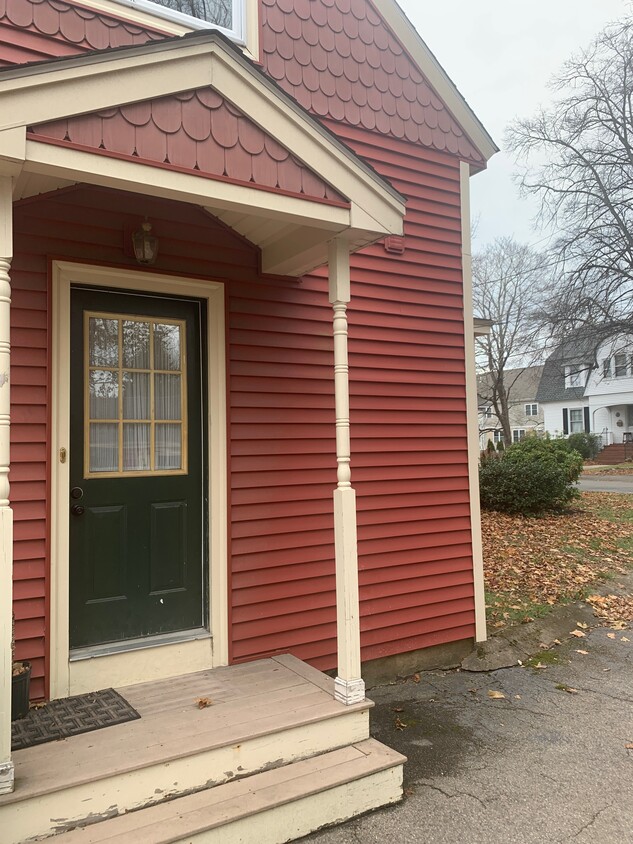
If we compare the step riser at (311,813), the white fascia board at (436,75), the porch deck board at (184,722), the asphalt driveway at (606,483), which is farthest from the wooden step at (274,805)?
the asphalt driveway at (606,483)

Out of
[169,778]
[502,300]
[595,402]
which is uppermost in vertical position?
[502,300]

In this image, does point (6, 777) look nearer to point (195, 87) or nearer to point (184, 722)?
point (184, 722)

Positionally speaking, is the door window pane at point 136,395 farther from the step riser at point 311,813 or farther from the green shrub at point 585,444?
the green shrub at point 585,444

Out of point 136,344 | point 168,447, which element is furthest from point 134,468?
point 136,344

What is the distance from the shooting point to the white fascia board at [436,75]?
4.58 meters

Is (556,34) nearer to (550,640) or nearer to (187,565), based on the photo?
(550,640)

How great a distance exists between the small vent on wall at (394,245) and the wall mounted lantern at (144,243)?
1.85 m

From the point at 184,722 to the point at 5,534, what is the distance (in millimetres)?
1246

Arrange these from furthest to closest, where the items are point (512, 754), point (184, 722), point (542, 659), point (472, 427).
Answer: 1. point (472, 427)
2. point (542, 659)
3. point (512, 754)
4. point (184, 722)

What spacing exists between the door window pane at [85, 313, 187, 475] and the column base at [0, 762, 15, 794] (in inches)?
59.5

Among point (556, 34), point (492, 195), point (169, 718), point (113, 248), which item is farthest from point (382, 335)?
point (492, 195)

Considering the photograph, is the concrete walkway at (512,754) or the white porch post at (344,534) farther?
the white porch post at (344,534)

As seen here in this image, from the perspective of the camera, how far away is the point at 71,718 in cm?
282

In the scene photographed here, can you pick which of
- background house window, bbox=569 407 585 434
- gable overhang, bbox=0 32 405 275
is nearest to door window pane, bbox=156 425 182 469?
gable overhang, bbox=0 32 405 275
